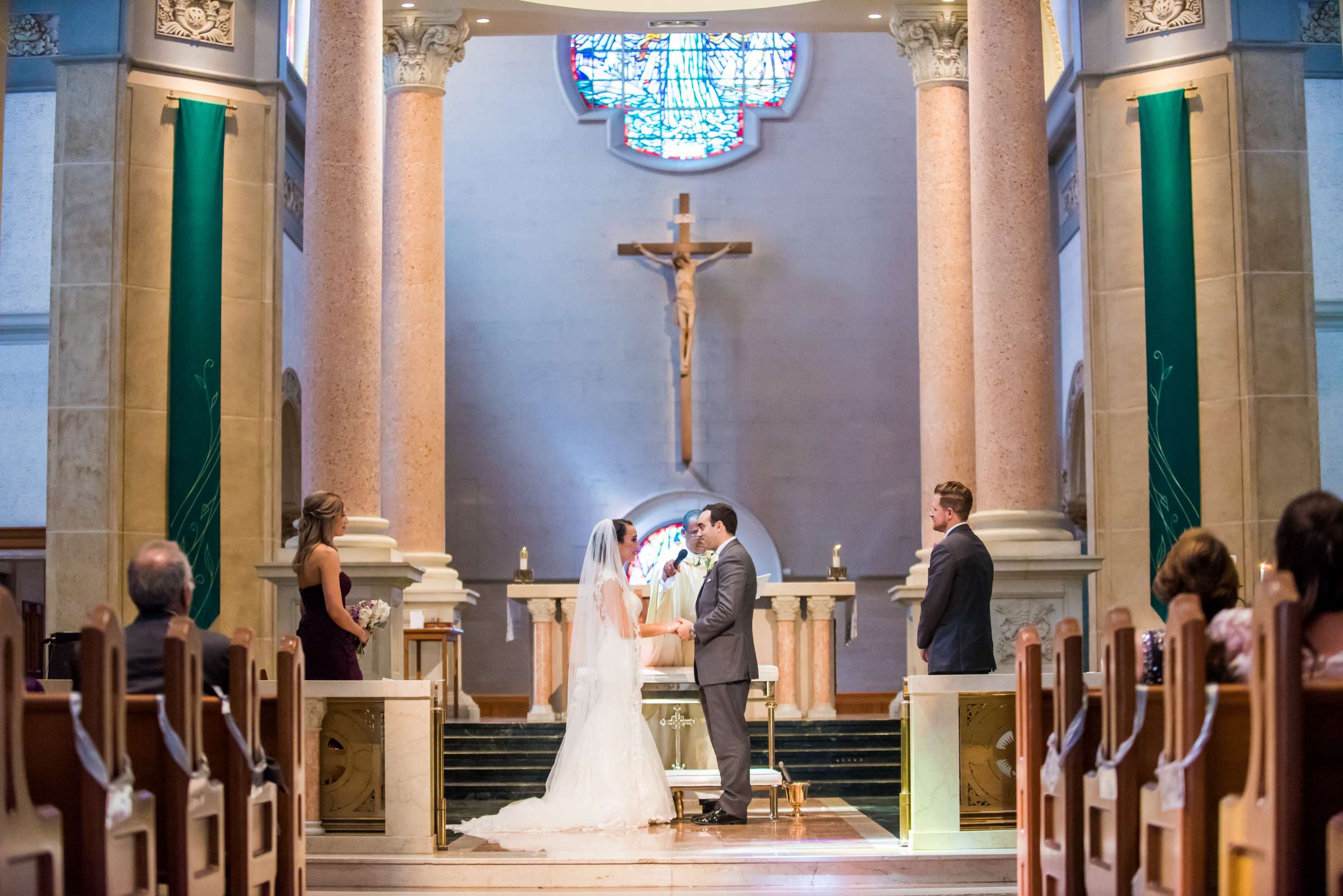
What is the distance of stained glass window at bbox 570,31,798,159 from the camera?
63.6ft

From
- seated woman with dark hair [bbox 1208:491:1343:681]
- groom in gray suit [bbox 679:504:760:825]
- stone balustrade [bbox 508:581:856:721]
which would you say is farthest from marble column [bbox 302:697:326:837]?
stone balustrade [bbox 508:581:856:721]

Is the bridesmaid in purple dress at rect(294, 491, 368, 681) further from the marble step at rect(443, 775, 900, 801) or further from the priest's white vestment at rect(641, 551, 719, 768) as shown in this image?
the marble step at rect(443, 775, 900, 801)

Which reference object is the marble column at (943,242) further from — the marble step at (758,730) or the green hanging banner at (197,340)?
the green hanging banner at (197,340)

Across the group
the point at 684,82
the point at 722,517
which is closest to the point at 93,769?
the point at 722,517

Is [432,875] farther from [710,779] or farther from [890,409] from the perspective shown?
[890,409]

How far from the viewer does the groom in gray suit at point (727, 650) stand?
27.3 ft

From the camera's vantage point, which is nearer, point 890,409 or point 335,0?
point 335,0

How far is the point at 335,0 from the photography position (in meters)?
10.5

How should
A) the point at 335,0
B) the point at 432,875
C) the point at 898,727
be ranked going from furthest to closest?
the point at 898,727
the point at 335,0
the point at 432,875

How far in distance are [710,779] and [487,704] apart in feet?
29.5

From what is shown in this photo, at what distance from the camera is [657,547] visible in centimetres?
1872

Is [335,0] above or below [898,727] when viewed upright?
above

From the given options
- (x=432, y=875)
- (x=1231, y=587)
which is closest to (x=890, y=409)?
(x=432, y=875)

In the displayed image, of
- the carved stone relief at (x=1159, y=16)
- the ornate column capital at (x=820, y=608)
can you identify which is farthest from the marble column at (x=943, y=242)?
the carved stone relief at (x=1159, y=16)
